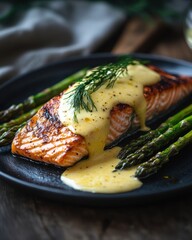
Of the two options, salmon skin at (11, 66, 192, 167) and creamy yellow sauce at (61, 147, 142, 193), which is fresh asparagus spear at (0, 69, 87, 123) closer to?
salmon skin at (11, 66, 192, 167)

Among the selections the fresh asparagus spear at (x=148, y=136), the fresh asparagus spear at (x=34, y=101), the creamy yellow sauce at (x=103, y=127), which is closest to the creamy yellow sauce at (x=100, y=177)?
the creamy yellow sauce at (x=103, y=127)

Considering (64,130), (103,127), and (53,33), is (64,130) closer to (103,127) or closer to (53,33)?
(103,127)

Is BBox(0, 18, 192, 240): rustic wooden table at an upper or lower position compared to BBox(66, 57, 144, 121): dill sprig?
lower

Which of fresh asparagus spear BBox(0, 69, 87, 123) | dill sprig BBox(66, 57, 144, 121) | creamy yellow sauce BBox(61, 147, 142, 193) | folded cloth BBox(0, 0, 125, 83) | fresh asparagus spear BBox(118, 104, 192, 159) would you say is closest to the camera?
creamy yellow sauce BBox(61, 147, 142, 193)

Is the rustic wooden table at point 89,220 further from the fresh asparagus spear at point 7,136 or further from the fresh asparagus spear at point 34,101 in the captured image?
the fresh asparagus spear at point 34,101

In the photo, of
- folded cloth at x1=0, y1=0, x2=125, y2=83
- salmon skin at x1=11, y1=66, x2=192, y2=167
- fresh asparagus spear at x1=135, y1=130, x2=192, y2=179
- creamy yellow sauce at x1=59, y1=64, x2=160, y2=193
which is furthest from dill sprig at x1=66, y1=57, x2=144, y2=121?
folded cloth at x1=0, y1=0, x2=125, y2=83

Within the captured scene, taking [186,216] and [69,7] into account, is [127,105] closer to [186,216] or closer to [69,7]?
[186,216]

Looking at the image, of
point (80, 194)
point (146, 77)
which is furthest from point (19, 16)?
point (80, 194)
